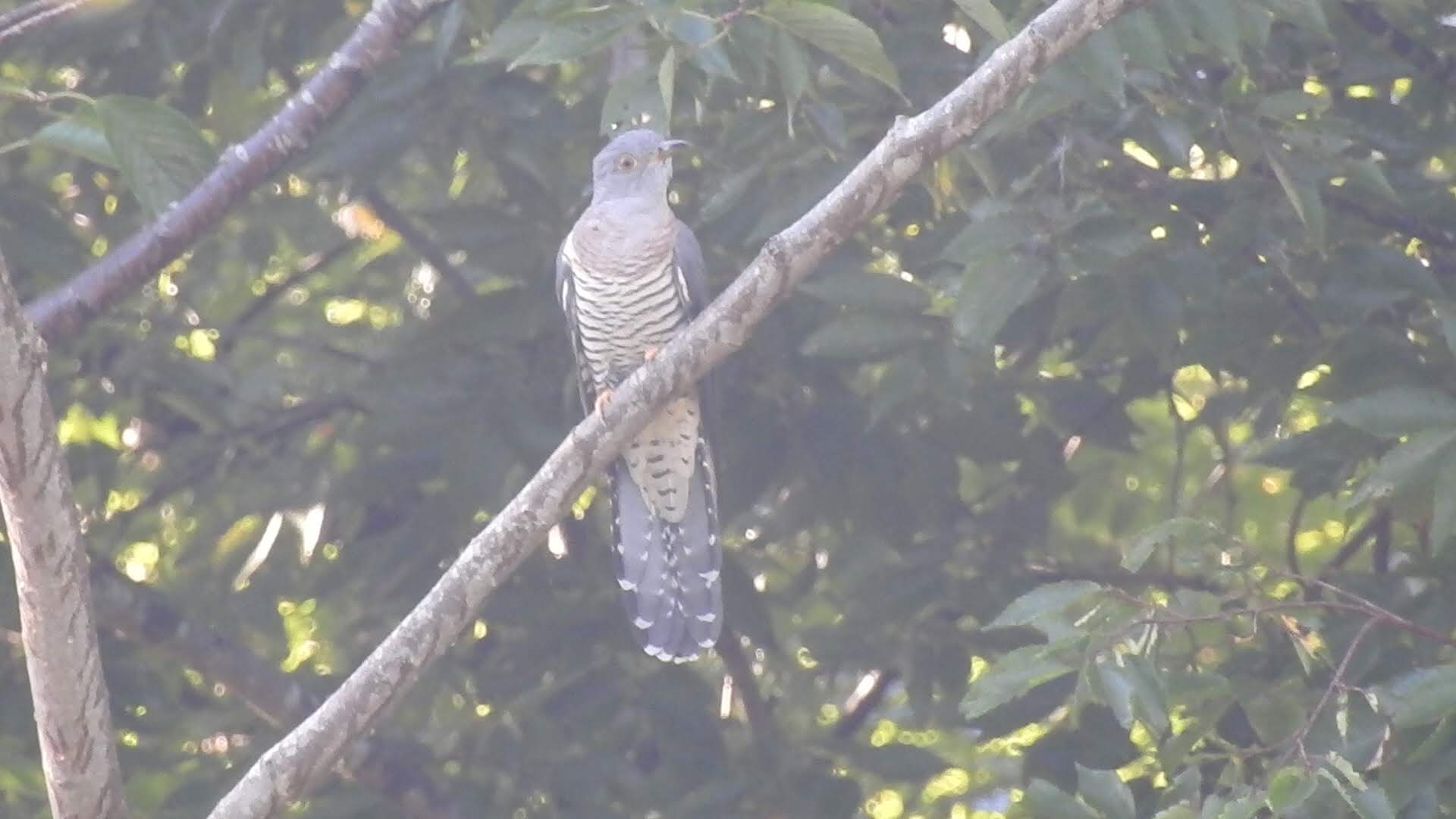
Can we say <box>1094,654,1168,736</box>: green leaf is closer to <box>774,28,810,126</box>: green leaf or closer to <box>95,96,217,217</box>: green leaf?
<box>774,28,810,126</box>: green leaf

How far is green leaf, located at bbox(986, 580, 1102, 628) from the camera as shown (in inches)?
95.4

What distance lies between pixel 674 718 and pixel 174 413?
1.36m

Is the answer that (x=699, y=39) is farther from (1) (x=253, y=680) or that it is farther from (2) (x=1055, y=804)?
(1) (x=253, y=680)

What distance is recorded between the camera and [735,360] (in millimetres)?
3779

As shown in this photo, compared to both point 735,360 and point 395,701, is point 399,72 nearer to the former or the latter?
point 735,360

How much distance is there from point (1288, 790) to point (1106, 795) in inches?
11.9

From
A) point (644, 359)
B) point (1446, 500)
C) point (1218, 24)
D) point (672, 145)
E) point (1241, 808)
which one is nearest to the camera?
point (1241, 808)

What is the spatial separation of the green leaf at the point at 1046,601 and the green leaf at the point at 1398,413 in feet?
1.55

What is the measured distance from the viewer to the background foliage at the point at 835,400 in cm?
275

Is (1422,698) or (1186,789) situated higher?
(1422,698)

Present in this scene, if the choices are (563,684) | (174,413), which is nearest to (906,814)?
(563,684)

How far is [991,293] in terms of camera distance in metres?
2.88

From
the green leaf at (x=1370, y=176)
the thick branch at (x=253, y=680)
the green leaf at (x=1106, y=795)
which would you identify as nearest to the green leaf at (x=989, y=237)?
the green leaf at (x=1370, y=176)

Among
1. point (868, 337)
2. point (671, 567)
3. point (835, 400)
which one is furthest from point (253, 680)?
point (868, 337)
